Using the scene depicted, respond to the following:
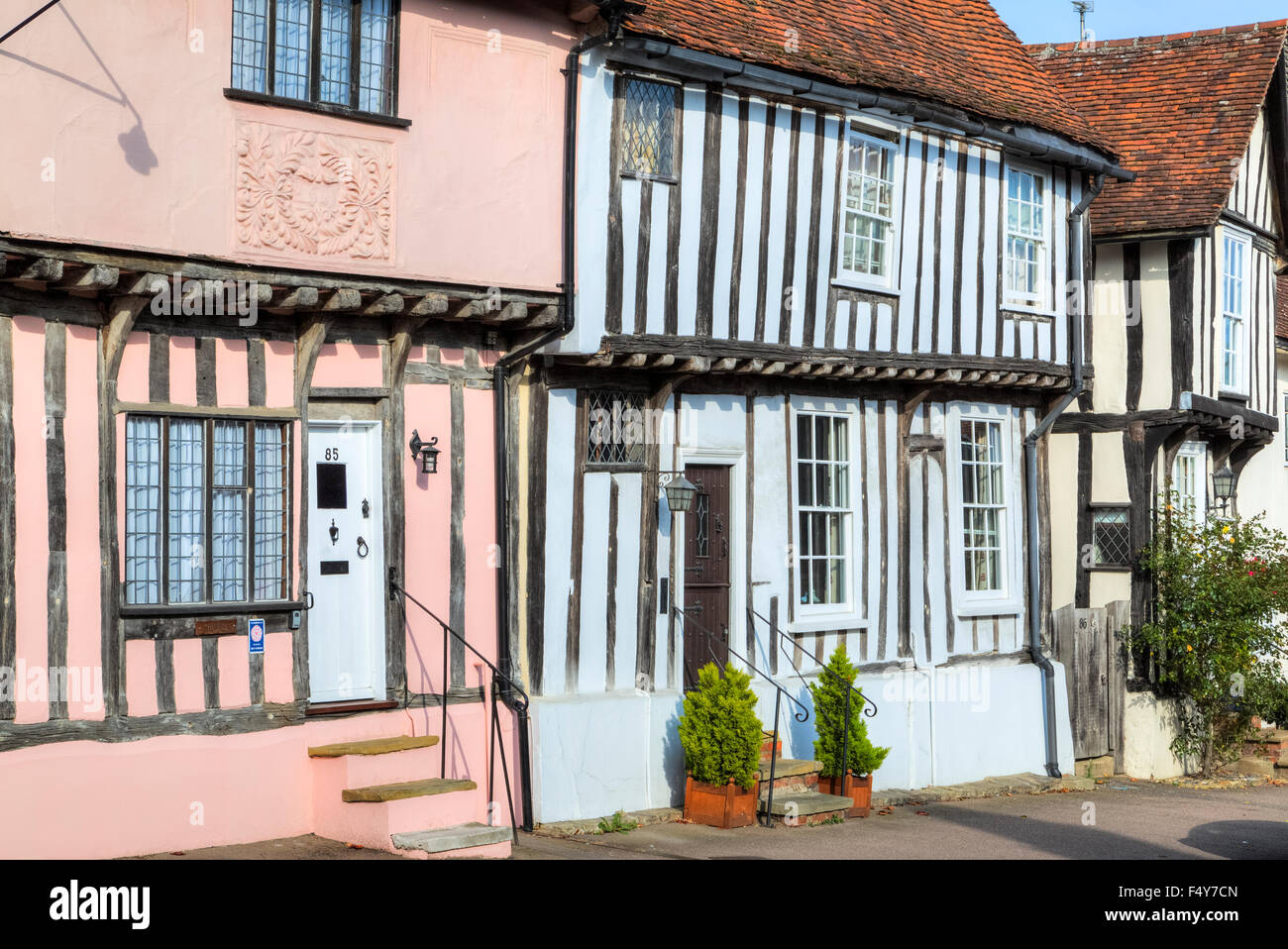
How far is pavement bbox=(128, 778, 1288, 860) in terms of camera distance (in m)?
11.0

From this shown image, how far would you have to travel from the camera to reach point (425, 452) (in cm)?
1142

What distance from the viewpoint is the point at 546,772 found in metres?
11.9

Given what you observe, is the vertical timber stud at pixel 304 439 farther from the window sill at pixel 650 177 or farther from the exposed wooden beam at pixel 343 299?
the window sill at pixel 650 177

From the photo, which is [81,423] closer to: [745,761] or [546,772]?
[546,772]

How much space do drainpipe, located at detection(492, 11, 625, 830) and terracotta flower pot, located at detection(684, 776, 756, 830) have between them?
1397 millimetres

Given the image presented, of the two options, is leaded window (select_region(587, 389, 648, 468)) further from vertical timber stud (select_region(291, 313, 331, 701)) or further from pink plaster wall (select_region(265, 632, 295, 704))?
pink plaster wall (select_region(265, 632, 295, 704))

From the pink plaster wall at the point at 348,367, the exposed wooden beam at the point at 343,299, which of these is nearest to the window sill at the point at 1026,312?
the pink plaster wall at the point at 348,367

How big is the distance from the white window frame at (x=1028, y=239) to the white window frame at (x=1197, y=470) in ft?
12.8

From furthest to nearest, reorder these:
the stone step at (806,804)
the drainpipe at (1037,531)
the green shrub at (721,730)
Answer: the drainpipe at (1037,531), the stone step at (806,804), the green shrub at (721,730)

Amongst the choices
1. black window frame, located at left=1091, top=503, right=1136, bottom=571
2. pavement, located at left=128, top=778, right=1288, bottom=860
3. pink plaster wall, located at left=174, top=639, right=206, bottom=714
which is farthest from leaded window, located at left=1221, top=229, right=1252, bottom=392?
pink plaster wall, located at left=174, top=639, right=206, bottom=714

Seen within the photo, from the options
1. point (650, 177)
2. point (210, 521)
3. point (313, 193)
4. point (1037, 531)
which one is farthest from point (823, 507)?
point (210, 521)

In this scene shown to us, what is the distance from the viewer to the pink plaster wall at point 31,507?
9.46 metres

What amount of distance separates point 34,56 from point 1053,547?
12707mm

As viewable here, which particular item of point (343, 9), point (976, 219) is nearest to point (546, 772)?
point (343, 9)
